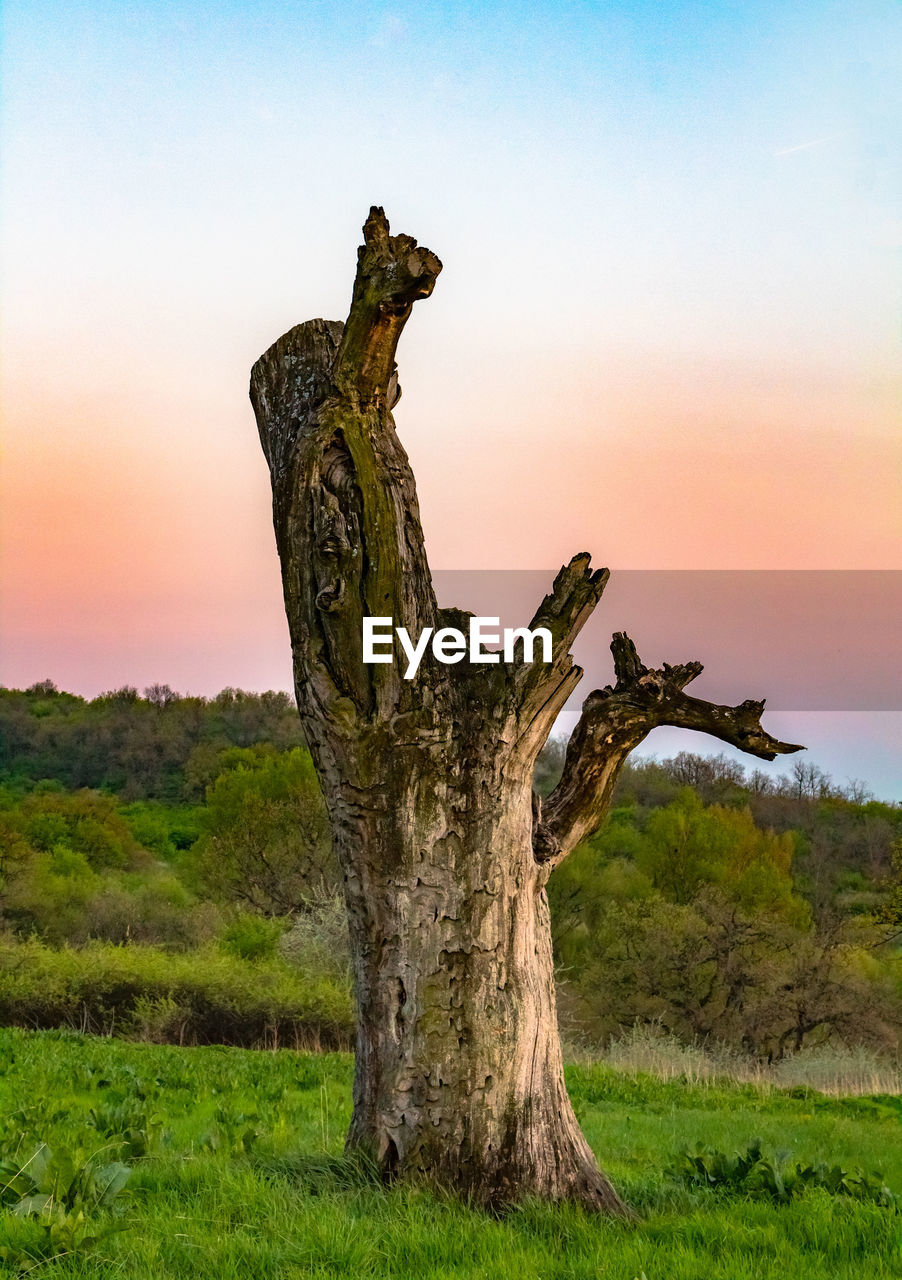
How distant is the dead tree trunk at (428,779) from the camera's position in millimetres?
4918

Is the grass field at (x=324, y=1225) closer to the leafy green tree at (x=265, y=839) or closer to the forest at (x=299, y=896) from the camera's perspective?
the forest at (x=299, y=896)

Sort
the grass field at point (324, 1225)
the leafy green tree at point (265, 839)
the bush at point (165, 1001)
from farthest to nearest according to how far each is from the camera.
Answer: the leafy green tree at point (265, 839) < the bush at point (165, 1001) < the grass field at point (324, 1225)

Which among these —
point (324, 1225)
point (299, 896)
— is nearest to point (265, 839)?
point (299, 896)

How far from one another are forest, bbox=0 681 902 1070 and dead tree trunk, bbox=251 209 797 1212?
13426mm

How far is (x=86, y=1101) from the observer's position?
30.5 feet

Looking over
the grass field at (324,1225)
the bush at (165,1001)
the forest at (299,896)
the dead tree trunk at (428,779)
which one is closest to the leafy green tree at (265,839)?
the forest at (299,896)

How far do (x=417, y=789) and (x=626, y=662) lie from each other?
52.7 inches

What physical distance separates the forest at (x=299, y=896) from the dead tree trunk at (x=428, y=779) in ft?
44.1

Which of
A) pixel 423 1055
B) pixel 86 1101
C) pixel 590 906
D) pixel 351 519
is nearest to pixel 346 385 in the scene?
pixel 351 519

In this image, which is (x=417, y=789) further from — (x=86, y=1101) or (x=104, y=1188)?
(x=86, y=1101)

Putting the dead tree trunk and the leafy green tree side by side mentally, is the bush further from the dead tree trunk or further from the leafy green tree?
the leafy green tree

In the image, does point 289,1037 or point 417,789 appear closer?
point 417,789

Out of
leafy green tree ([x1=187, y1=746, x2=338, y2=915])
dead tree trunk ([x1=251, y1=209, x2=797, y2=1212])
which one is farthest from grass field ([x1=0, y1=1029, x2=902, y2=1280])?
leafy green tree ([x1=187, y1=746, x2=338, y2=915])

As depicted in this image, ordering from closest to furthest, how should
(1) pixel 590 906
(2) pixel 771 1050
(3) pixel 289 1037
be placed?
(3) pixel 289 1037 → (2) pixel 771 1050 → (1) pixel 590 906
